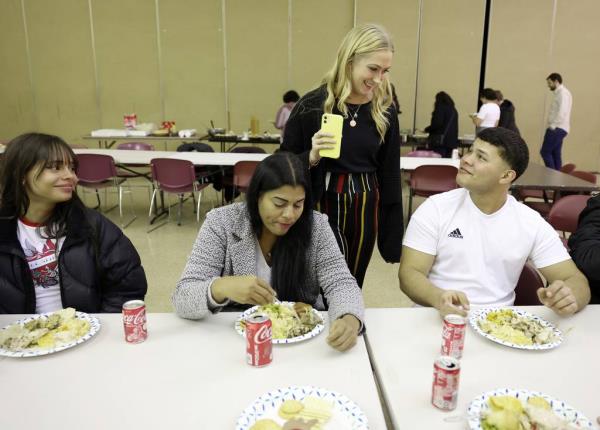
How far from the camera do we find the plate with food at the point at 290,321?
1391mm

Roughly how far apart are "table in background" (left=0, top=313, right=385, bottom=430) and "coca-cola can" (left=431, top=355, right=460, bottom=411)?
14 cm

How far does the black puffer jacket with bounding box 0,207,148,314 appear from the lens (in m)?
1.66

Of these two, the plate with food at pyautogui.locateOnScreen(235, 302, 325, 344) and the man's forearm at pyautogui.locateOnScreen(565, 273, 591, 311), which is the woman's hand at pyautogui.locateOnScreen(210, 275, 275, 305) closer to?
the plate with food at pyautogui.locateOnScreen(235, 302, 325, 344)

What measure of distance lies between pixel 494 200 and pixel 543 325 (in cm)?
57

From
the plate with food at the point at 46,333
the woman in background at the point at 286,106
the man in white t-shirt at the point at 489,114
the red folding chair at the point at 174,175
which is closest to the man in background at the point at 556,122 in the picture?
the man in white t-shirt at the point at 489,114

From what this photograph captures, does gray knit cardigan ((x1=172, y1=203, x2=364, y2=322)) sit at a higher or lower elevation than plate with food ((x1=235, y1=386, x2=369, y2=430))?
higher

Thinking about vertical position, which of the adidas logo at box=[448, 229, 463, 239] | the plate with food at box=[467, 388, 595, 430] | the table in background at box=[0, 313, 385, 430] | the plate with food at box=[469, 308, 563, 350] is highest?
the adidas logo at box=[448, 229, 463, 239]

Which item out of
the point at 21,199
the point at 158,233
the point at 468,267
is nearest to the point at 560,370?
the point at 468,267

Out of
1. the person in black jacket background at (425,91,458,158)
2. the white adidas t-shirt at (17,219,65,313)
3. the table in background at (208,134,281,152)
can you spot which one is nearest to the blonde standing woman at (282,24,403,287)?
the white adidas t-shirt at (17,219,65,313)

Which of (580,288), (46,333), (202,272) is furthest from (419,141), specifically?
(46,333)

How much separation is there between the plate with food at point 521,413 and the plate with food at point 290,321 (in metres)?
0.52

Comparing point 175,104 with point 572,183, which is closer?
point 572,183

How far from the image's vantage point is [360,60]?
201cm

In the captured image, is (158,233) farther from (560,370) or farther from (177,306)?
(560,370)
